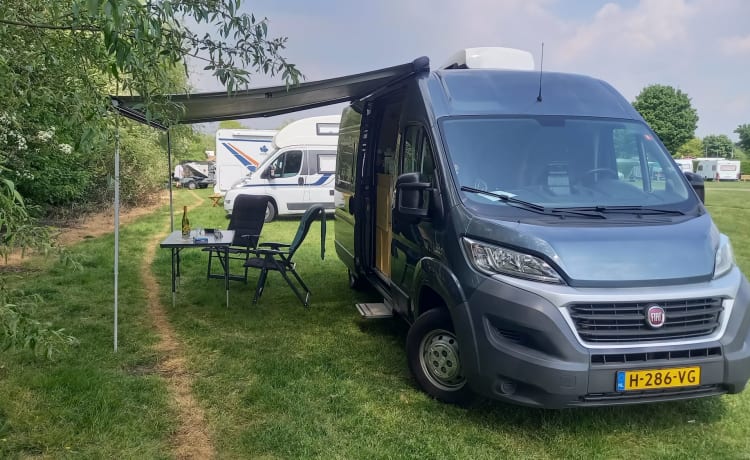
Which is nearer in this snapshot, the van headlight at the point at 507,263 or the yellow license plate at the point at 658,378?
the yellow license plate at the point at 658,378

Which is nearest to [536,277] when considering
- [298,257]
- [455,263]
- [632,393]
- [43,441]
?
[455,263]

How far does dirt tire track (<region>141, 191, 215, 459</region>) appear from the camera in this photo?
344 cm

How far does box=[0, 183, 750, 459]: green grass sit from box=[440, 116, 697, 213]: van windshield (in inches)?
55.2

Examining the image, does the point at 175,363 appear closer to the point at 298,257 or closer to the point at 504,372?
the point at 504,372

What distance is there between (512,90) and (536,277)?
72.4 inches

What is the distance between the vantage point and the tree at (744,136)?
8331cm

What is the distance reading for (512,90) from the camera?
176 inches

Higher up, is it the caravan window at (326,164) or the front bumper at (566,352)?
the caravan window at (326,164)

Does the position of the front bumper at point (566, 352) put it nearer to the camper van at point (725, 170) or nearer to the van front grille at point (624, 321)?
the van front grille at point (624, 321)

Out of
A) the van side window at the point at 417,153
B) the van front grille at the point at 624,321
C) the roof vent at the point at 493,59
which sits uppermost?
the roof vent at the point at 493,59

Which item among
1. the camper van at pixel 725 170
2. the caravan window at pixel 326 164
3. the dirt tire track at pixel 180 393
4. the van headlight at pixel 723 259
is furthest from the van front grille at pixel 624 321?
the camper van at pixel 725 170

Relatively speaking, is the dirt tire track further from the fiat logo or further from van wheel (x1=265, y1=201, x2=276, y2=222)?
van wheel (x1=265, y1=201, x2=276, y2=222)

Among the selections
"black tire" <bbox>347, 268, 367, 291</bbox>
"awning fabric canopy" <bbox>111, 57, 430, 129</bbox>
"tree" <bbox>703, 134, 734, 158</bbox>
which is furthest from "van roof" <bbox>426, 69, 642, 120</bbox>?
"tree" <bbox>703, 134, 734, 158</bbox>

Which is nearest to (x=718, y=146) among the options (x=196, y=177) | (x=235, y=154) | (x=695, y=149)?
(x=695, y=149)
